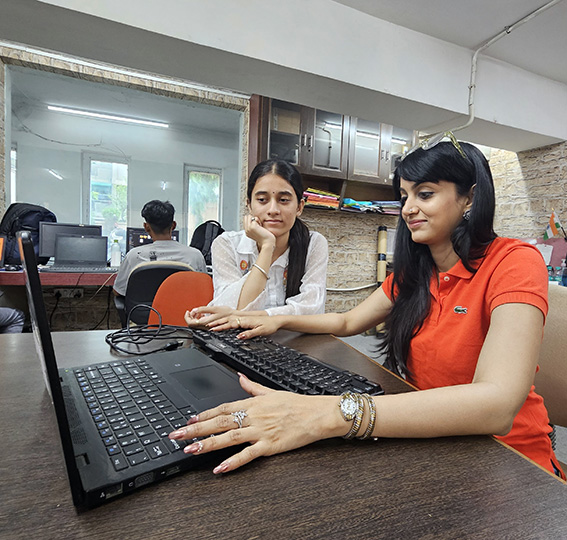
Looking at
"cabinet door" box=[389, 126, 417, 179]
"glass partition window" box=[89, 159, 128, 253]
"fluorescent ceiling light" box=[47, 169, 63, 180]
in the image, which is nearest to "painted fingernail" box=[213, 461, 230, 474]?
"cabinet door" box=[389, 126, 417, 179]

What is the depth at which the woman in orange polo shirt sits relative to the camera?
45 cm

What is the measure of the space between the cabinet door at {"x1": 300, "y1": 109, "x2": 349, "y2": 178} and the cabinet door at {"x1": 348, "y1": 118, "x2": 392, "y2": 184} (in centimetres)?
15

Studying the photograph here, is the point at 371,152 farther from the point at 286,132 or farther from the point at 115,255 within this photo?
the point at 115,255

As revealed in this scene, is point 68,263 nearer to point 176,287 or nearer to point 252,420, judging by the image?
point 176,287

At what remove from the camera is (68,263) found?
10.2 feet

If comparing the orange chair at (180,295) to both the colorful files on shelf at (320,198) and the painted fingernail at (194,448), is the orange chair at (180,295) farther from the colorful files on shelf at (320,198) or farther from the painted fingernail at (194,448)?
the colorful files on shelf at (320,198)

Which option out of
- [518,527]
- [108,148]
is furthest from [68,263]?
[518,527]

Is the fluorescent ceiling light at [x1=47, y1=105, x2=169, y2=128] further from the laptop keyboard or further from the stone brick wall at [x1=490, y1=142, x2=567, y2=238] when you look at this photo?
the laptop keyboard

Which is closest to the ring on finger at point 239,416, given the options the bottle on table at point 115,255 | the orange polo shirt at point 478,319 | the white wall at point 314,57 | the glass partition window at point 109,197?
the orange polo shirt at point 478,319

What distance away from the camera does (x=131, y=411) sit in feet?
1.54

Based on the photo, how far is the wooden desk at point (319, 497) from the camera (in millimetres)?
299

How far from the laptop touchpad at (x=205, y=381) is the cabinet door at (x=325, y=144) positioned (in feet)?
9.92

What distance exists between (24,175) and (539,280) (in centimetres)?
630

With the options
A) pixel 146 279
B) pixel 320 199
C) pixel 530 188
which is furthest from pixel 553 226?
pixel 146 279
